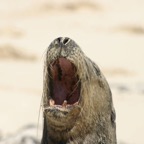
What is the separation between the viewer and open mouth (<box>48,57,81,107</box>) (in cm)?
479

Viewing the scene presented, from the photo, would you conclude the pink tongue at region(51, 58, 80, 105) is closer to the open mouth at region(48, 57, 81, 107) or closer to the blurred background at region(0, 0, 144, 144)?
the open mouth at region(48, 57, 81, 107)

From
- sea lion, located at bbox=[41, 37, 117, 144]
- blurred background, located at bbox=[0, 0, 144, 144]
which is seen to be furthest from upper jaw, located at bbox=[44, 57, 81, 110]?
blurred background, located at bbox=[0, 0, 144, 144]

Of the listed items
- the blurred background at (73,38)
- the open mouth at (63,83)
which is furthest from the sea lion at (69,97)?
the blurred background at (73,38)

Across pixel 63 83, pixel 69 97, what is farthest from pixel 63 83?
pixel 69 97

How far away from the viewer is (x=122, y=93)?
13750 mm

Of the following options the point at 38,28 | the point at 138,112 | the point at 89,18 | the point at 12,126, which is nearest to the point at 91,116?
the point at 12,126

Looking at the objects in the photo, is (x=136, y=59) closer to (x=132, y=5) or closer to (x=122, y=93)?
(x=122, y=93)

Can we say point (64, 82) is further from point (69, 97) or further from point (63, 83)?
point (69, 97)

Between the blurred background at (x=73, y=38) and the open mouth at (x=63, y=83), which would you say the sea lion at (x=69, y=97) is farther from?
the blurred background at (x=73, y=38)

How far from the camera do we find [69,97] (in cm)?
483

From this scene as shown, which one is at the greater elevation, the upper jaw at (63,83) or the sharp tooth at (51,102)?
the upper jaw at (63,83)

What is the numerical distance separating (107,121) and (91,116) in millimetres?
256

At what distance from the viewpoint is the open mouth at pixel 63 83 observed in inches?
189

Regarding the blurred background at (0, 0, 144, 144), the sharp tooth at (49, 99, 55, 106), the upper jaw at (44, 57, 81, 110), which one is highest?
the blurred background at (0, 0, 144, 144)
